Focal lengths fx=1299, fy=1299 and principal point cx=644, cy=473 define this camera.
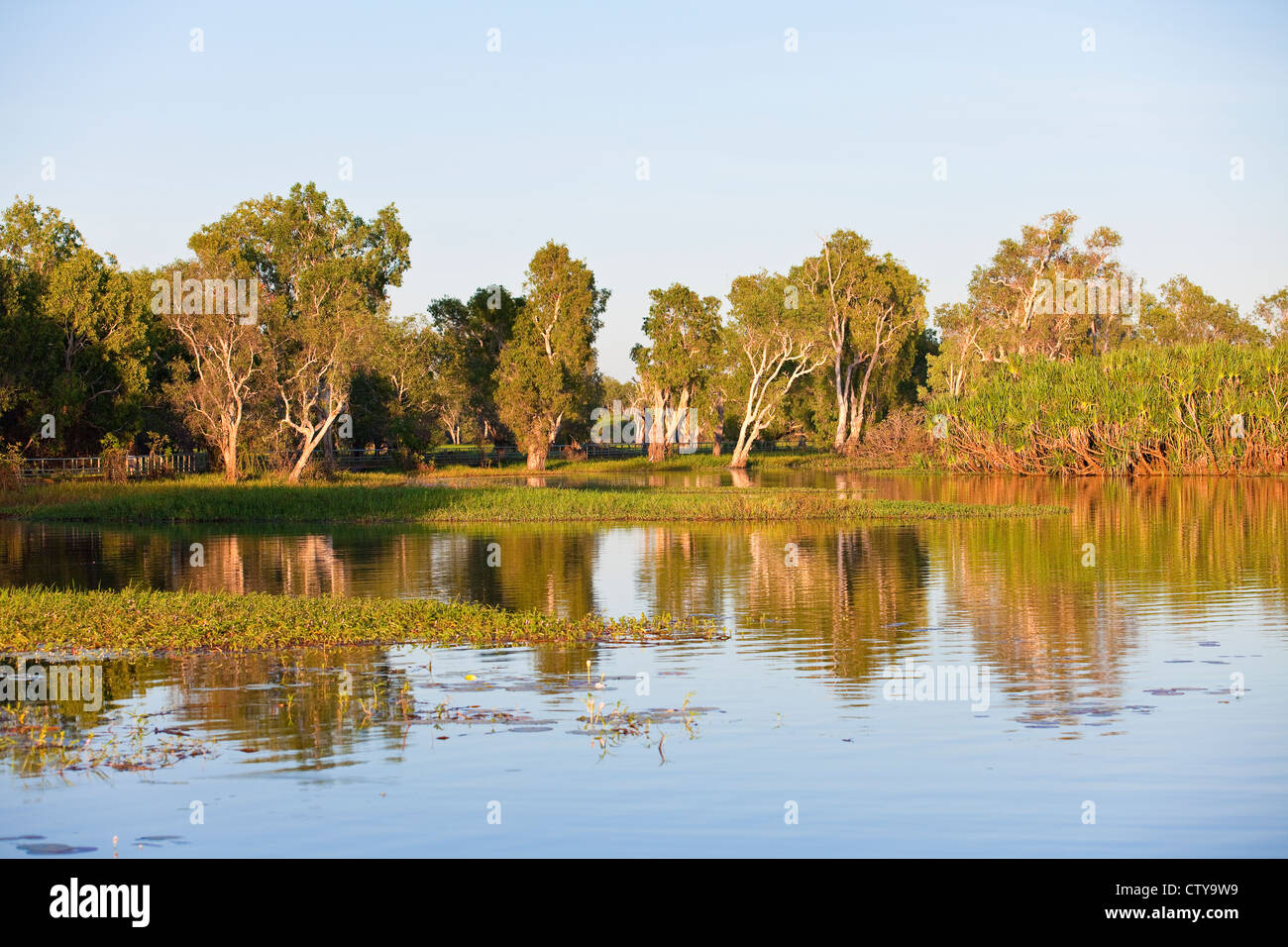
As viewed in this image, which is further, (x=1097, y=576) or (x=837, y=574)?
(x=837, y=574)

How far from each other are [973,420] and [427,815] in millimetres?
66770

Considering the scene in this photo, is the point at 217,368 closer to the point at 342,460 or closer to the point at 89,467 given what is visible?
the point at 89,467

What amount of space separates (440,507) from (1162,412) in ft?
128

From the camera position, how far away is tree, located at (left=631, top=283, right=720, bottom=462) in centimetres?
9675

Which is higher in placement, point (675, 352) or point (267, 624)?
point (675, 352)

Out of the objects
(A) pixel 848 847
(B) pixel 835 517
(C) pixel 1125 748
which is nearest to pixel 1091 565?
(B) pixel 835 517

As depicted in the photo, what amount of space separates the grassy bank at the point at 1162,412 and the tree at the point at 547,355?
29.2 metres

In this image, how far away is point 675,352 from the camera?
97.3 metres

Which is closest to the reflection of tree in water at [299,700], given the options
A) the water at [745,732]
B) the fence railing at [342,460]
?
the water at [745,732]

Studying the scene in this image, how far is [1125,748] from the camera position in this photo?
13500 mm

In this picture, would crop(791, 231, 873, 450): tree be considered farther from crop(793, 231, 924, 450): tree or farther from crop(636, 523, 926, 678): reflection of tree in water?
crop(636, 523, 926, 678): reflection of tree in water

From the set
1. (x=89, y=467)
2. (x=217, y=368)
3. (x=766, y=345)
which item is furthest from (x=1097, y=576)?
(x=766, y=345)

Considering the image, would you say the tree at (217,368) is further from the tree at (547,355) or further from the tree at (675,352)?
the tree at (675,352)
